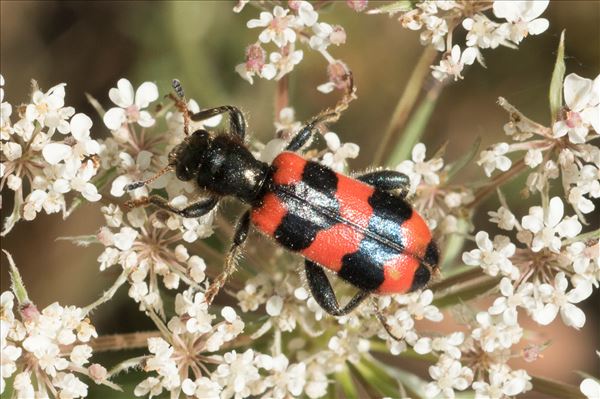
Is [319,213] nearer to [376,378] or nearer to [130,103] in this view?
[376,378]

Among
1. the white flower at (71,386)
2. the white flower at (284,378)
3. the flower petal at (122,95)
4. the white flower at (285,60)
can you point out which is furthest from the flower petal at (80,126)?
the white flower at (284,378)

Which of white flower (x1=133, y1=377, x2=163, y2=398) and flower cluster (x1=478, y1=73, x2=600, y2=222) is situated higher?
flower cluster (x1=478, y1=73, x2=600, y2=222)

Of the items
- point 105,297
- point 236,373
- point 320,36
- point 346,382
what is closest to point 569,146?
point 320,36

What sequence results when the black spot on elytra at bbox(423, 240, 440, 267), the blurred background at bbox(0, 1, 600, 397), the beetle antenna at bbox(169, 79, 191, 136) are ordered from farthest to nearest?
the blurred background at bbox(0, 1, 600, 397)
the beetle antenna at bbox(169, 79, 191, 136)
the black spot on elytra at bbox(423, 240, 440, 267)

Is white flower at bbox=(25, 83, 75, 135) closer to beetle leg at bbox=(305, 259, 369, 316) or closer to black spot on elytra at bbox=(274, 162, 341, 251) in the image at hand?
black spot on elytra at bbox=(274, 162, 341, 251)

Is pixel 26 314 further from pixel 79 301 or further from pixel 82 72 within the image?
pixel 82 72

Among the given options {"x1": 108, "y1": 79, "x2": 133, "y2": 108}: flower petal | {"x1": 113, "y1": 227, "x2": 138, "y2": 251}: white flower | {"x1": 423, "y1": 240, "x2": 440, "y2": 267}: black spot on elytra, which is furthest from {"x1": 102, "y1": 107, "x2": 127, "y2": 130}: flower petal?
{"x1": 423, "y1": 240, "x2": 440, "y2": 267}: black spot on elytra
